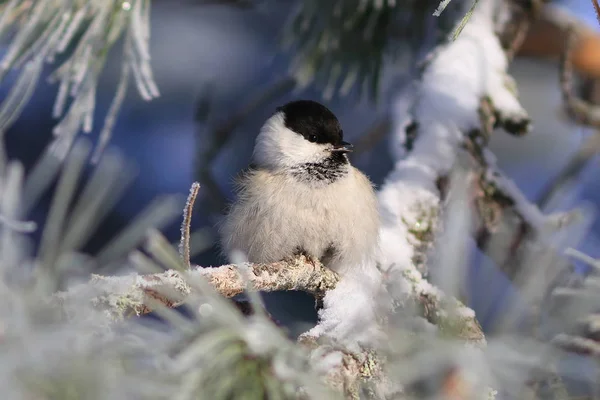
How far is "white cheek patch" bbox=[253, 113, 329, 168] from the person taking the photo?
1.63 m

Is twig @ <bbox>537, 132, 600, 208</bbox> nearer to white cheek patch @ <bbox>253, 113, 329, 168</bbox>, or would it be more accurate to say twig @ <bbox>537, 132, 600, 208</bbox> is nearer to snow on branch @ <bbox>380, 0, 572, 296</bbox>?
snow on branch @ <bbox>380, 0, 572, 296</bbox>

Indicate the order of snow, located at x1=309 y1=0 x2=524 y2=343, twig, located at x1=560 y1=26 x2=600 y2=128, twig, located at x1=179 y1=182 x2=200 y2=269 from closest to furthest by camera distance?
twig, located at x1=179 y1=182 x2=200 y2=269 → snow, located at x1=309 y1=0 x2=524 y2=343 → twig, located at x1=560 y1=26 x2=600 y2=128

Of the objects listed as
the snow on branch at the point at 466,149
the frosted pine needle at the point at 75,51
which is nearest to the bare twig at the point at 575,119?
the snow on branch at the point at 466,149

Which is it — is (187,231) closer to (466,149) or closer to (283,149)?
(283,149)

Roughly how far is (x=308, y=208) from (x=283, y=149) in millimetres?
228

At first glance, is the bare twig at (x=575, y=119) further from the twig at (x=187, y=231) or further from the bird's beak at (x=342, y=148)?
the twig at (x=187, y=231)

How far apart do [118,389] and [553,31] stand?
210 centimetres

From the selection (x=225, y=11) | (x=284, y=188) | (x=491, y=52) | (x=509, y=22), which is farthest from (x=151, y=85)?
(x=225, y=11)

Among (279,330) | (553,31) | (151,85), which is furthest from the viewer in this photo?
(553,31)

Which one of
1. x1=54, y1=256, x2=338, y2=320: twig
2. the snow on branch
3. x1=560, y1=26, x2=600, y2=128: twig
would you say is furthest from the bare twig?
x1=54, y1=256, x2=338, y2=320: twig

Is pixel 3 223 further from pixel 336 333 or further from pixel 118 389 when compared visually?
pixel 336 333

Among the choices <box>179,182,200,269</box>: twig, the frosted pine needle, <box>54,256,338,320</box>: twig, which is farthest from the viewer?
the frosted pine needle

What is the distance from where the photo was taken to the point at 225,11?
2555 millimetres

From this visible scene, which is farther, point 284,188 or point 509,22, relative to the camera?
point 509,22
